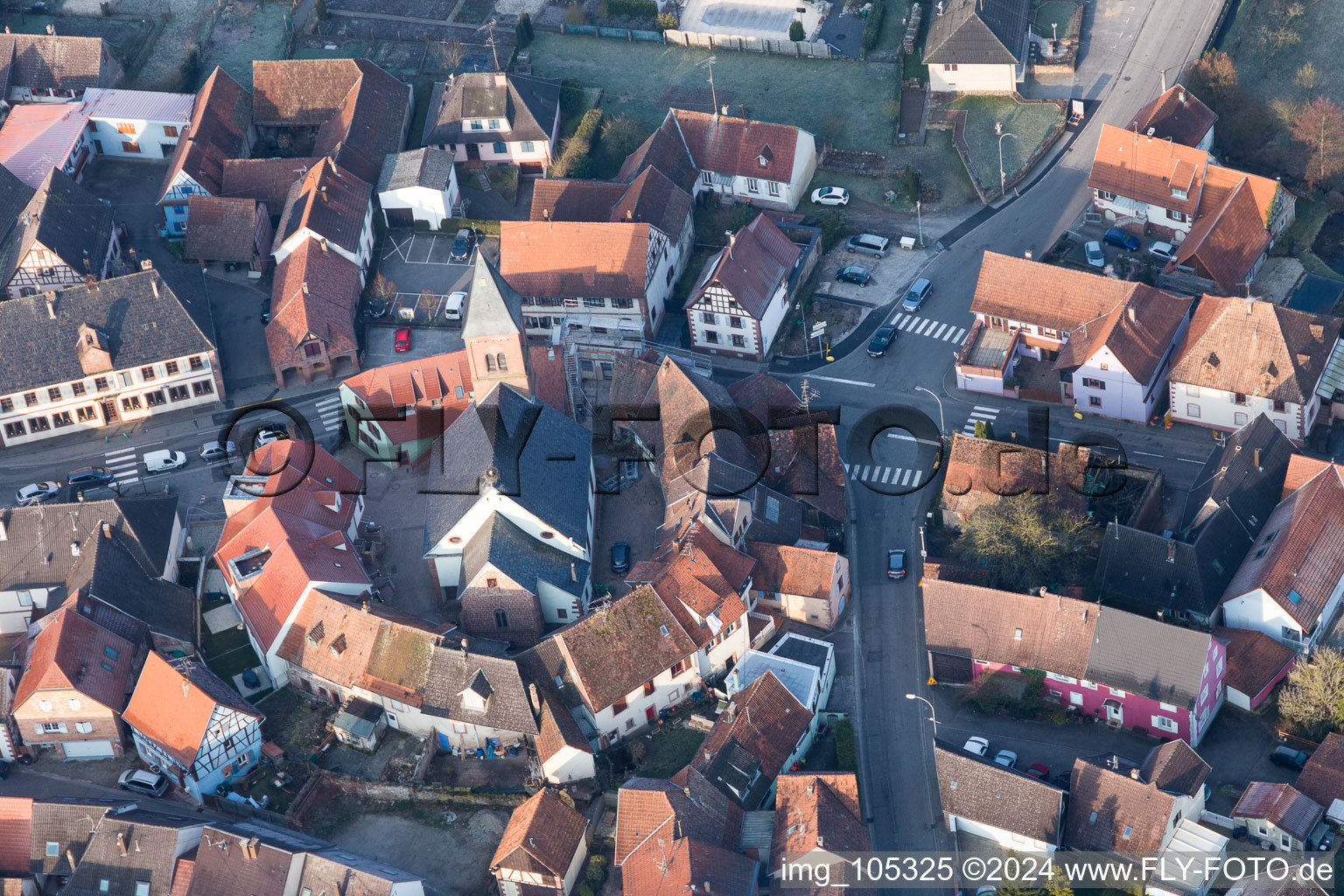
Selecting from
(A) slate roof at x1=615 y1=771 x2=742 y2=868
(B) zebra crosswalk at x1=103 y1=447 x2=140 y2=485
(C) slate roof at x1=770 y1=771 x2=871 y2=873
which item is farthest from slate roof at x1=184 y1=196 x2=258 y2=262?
(C) slate roof at x1=770 y1=771 x2=871 y2=873

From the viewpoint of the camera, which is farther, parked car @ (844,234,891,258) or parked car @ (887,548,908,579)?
parked car @ (844,234,891,258)

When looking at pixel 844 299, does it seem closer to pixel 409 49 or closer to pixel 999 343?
pixel 999 343

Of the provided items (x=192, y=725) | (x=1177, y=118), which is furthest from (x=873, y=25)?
(x=192, y=725)

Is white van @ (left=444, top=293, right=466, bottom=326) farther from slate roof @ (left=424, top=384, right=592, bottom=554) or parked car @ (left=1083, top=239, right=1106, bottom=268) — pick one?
parked car @ (left=1083, top=239, right=1106, bottom=268)

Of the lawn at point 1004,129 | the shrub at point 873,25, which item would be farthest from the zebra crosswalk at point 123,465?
the shrub at point 873,25

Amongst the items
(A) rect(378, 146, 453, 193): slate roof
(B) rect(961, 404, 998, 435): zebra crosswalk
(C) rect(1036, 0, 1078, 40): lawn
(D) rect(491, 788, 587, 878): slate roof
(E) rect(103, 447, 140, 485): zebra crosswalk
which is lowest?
(D) rect(491, 788, 587, 878): slate roof

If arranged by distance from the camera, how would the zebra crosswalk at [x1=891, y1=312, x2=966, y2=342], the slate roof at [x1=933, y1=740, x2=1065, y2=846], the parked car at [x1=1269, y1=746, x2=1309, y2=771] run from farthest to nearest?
1. the zebra crosswalk at [x1=891, y1=312, x2=966, y2=342]
2. the parked car at [x1=1269, y1=746, x2=1309, y2=771]
3. the slate roof at [x1=933, y1=740, x2=1065, y2=846]

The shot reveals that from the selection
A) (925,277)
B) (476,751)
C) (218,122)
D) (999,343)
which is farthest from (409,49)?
(476,751)
